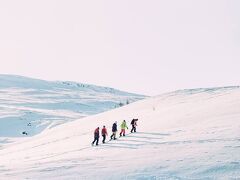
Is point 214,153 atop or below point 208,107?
below

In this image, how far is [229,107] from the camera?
39.7 metres

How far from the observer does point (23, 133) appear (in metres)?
79.6

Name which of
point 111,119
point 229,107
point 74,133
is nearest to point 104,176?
point 229,107

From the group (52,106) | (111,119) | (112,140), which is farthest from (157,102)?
(52,106)

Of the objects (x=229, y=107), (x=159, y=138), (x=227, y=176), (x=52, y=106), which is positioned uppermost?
(x=52, y=106)

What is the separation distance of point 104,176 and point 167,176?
248 cm

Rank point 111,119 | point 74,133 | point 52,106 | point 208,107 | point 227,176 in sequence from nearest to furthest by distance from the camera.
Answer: point 227,176 < point 208,107 < point 74,133 < point 111,119 < point 52,106

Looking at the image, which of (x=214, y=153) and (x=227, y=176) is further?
(x=214, y=153)

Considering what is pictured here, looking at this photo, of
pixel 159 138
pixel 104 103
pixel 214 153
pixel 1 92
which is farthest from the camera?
pixel 1 92

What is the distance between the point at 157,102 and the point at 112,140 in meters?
26.6

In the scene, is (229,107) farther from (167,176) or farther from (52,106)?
(52,106)

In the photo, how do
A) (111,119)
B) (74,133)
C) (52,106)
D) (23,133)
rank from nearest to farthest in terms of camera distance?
(74,133) → (111,119) → (23,133) → (52,106)

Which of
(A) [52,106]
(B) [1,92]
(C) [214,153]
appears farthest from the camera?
(B) [1,92]

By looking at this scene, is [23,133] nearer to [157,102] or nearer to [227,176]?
[157,102]
